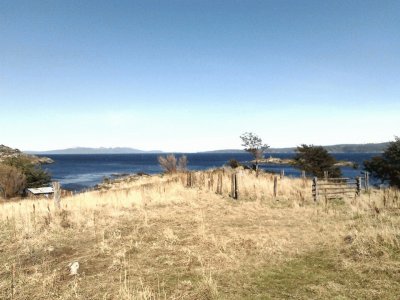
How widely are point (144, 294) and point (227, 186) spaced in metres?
19.0

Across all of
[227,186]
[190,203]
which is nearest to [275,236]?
[190,203]

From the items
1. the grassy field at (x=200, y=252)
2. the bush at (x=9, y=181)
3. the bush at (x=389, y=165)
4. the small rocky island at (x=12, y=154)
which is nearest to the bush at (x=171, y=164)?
the bush at (x=9, y=181)

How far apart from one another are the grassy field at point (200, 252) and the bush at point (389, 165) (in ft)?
57.9

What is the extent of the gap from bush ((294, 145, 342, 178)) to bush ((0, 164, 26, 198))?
1235 inches

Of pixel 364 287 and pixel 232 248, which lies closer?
pixel 364 287

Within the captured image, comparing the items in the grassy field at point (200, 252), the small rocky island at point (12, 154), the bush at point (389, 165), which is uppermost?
the small rocky island at point (12, 154)

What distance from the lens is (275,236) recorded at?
37.7ft

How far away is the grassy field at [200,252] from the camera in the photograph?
7285mm

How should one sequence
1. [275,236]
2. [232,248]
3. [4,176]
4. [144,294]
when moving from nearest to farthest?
[144,294] < [232,248] < [275,236] < [4,176]

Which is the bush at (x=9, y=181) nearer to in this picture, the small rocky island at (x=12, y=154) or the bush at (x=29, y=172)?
the bush at (x=29, y=172)

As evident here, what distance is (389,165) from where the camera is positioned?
3353cm

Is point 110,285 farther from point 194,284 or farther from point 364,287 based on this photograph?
point 364,287

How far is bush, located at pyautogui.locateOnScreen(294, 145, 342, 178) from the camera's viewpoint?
4178 cm

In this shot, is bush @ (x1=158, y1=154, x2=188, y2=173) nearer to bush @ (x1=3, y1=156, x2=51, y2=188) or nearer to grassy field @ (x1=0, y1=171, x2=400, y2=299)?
bush @ (x1=3, y1=156, x2=51, y2=188)
